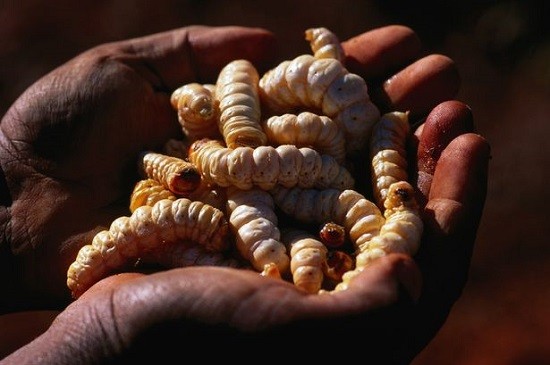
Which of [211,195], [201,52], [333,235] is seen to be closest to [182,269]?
[333,235]

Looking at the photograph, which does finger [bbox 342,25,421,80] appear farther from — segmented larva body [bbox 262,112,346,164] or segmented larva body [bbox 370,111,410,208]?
segmented larva body [bbox 262,112,346,164]

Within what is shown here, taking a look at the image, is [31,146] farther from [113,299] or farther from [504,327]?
[504,327]

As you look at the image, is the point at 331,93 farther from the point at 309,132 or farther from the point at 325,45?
the point at 325,45

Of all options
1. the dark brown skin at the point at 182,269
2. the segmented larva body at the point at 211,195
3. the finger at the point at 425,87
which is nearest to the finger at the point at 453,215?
the dark brown skin at the point at 182,269

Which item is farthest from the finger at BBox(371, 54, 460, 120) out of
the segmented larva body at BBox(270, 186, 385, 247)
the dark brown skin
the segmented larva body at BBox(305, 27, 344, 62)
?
the segmented larva body at BBox(270, 186, 385, 247)

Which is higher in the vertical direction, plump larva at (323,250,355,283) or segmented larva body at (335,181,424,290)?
segmented larva body at (335,181,424,290)

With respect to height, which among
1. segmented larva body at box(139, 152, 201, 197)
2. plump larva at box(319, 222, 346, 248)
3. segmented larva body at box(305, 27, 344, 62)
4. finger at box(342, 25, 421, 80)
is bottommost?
plump larva at box(319, 222, 346, 248)
